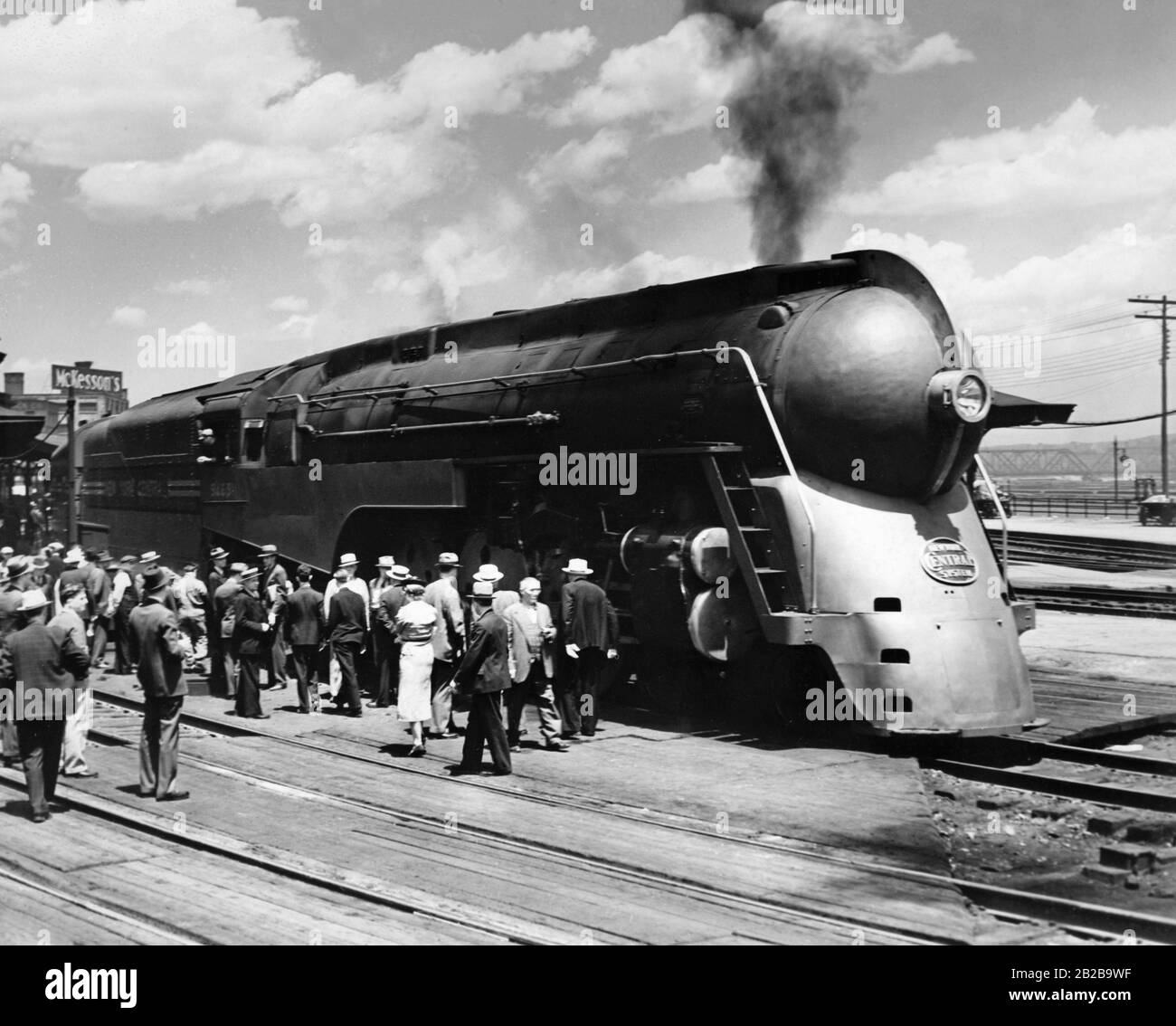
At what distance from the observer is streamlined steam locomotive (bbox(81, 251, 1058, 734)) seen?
38.3 ft

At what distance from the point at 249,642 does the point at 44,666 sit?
3.96 m

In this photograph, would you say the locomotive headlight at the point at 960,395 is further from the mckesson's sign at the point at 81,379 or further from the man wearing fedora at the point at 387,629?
the mckesson's sign at the point at 81,379

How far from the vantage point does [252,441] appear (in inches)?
794

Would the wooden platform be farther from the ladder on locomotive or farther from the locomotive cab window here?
the locomotive cab window

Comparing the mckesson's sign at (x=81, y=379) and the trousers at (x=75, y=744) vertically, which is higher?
the mckesson's sign at (x=81, y=379)

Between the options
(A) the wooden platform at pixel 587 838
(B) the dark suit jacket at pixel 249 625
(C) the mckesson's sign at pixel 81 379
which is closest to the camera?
(A) the wooden platform at pixel 587 838

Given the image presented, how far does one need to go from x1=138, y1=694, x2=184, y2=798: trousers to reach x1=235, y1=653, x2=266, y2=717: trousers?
3362 mm

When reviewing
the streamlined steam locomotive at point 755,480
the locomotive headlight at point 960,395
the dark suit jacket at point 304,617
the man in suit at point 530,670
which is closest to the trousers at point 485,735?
the man in suit at point 530,670

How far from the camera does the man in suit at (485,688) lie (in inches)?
441

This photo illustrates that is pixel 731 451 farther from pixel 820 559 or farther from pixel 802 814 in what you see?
pixel 802 814

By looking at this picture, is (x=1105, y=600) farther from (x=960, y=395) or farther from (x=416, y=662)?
(x=416, y=662)

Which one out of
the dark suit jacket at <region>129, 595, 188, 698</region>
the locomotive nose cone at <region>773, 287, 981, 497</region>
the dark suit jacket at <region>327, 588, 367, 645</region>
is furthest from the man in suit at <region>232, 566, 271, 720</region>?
the locomotive nose cone at <region>773, 287, 981, 497</region>

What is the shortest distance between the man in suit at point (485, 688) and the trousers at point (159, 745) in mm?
2332
